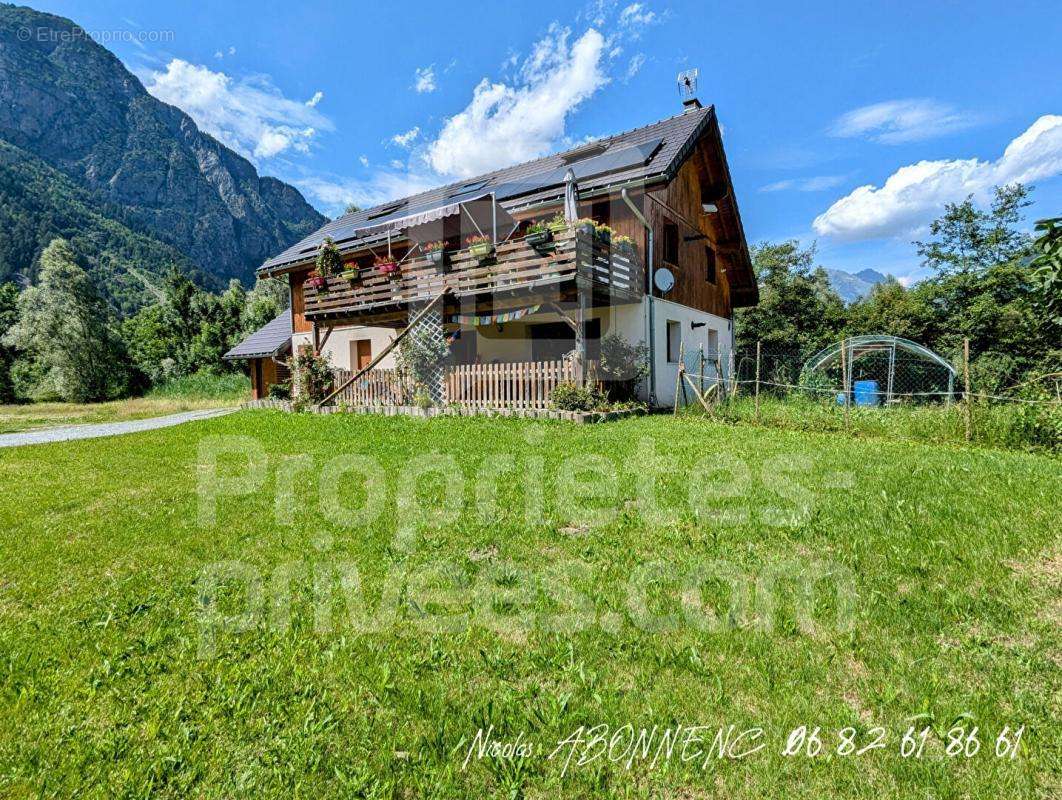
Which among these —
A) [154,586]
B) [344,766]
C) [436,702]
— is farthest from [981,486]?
[154,586]

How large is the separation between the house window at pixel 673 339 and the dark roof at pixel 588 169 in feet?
15.4

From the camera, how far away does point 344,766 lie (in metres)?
1.91

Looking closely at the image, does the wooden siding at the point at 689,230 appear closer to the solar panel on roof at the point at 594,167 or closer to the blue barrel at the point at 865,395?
the solar panel on roof at the point at 594,167

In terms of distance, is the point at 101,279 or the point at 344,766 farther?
the point at 101,279

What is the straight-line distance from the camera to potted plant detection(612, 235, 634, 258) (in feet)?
42.3

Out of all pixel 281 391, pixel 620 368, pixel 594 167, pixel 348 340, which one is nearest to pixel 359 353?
pixel 348 340

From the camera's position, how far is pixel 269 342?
23609 millimetres

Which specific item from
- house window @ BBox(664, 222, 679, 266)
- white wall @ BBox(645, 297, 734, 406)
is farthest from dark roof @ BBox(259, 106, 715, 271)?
white wall @ BBox(645, 297, 734, 406)

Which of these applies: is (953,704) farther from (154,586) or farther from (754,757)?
(154,586)

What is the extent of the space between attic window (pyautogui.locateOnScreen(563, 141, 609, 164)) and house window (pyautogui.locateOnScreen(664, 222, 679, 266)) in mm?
3781

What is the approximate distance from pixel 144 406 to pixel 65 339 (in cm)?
1417

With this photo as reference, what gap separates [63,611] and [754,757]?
4089mm

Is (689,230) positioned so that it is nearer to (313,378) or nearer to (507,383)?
(507,383)

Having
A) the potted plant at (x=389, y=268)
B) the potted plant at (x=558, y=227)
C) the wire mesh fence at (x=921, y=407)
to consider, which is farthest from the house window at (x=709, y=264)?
the potted plant at (x=389, y=268)
